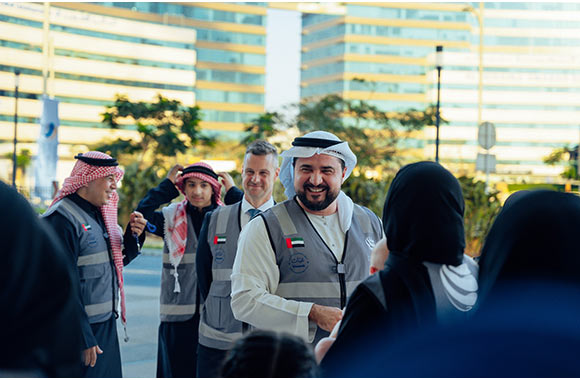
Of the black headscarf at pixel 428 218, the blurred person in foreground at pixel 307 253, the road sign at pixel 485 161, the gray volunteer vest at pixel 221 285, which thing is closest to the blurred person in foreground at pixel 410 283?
the black headscarf at pixel 428 218

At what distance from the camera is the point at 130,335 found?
8328 millimetres

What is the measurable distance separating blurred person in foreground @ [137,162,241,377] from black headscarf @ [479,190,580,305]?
300 centimetres

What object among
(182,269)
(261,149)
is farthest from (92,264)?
(261,149)

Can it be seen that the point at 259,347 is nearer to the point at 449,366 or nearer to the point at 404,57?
the point at 449,366

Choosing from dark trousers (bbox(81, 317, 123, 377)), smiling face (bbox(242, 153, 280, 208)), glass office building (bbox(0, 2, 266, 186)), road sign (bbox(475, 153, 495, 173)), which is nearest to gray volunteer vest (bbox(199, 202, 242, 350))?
smiling face (bbox(242, 153, 280, 208))

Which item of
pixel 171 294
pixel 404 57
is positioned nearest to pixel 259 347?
pixel 171 294

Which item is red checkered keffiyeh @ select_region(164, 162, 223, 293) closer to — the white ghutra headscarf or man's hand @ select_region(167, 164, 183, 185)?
man's hand @ select_region(167, 164, 183, 185)

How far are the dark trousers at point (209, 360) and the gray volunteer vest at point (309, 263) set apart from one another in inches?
36.0

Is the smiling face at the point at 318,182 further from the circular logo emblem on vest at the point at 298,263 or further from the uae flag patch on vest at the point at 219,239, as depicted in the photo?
the uae flag patch on vest at the point at 219,239

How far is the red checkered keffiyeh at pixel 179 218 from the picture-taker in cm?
489

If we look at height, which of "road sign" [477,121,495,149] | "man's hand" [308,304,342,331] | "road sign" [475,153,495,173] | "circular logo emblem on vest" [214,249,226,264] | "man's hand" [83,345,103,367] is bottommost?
"man's hand" [83,345,103,367]

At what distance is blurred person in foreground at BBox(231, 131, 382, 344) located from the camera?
305 cm

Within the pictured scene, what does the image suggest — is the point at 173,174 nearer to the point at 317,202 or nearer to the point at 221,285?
the point at 221,285

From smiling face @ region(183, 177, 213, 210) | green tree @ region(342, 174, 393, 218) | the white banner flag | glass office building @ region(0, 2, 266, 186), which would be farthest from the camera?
glass office building @ region(0, 2, 266, 186)
